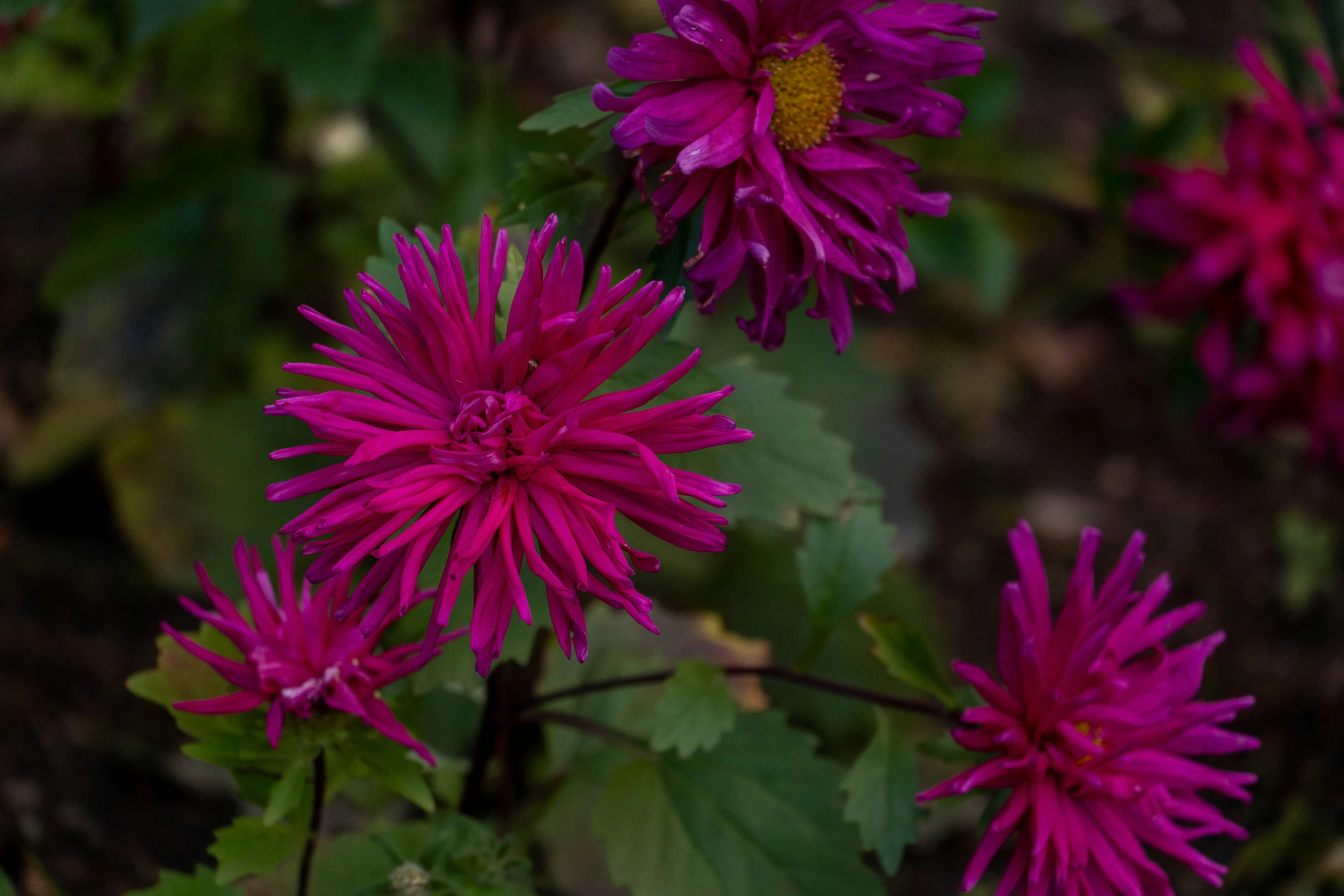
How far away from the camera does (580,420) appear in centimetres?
69

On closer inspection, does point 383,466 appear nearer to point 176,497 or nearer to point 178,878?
point 178,878

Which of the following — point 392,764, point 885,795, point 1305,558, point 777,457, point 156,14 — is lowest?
point 1305,558

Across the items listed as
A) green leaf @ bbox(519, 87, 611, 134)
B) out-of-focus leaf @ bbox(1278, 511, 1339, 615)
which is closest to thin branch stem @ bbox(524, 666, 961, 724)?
green leaf @ bbox(519, 87, 611, 134)

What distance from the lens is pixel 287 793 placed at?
785 millimetres

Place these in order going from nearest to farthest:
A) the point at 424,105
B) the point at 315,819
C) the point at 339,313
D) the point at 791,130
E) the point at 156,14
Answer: the point at 791,130
the point at 315,819
the point at 156,14
the point at 424,105
the point at 339,313

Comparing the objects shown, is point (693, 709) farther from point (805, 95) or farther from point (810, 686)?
point (805, 95)

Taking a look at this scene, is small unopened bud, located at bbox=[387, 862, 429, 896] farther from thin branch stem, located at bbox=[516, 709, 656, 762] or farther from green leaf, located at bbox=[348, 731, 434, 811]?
thin branch stem, located at bbox=[516, 709, 656, 762]

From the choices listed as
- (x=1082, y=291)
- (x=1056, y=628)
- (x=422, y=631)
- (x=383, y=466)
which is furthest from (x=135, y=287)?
(x=1082, y=291)

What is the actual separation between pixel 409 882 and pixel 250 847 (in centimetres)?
13

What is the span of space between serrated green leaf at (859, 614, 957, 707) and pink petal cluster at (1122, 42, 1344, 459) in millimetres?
724

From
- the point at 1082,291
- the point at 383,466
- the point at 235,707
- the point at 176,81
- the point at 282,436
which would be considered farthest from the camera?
the point at 1082,291

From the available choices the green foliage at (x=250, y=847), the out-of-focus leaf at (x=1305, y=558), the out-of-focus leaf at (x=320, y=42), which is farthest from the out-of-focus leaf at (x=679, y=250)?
the out-of-focus leaf at (x=1305, y=558)

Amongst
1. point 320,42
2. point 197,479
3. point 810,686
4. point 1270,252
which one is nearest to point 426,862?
point 810,686

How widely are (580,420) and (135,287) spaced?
1.35 m
